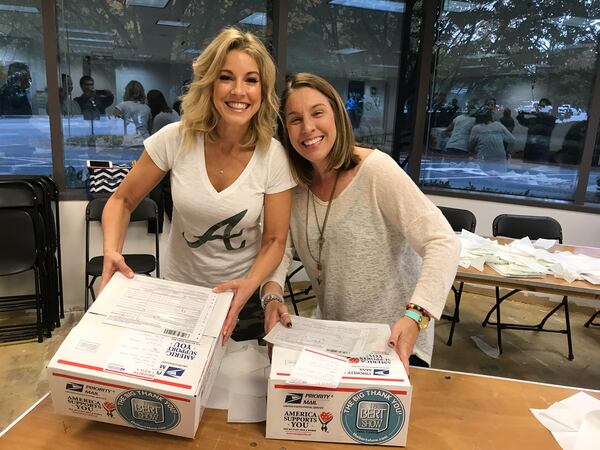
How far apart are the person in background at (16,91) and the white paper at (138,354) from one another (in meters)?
3.13

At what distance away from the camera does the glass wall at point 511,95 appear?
408cm

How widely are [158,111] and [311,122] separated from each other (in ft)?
9.60

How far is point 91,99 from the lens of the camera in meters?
3.66

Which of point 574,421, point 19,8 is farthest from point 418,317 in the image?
point 19,8

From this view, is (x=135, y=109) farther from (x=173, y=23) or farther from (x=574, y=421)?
(x=574, y=421)

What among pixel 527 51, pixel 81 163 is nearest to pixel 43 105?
pixel 81 163

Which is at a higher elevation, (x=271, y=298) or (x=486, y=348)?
(x=271, y=298)

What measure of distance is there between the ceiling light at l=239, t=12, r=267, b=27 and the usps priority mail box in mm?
3509

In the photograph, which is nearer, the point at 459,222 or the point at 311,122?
the point at 311,122

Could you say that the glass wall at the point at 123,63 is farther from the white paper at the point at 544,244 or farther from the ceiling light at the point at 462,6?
the white paper at the point at 544,244

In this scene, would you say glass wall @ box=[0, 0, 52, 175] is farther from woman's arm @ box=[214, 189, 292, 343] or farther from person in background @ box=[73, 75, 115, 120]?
woman's arm @ box=[214, 189, 292, 343]

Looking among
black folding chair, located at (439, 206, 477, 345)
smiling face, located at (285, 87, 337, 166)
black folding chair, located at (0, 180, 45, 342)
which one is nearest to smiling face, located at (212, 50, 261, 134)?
smiling face, located at (285, 87, 337, 166)

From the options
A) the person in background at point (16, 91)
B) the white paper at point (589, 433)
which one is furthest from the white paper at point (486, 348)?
the person in background at point (16, 91)

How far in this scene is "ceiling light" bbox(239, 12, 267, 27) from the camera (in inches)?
157
